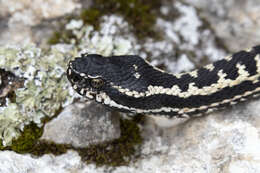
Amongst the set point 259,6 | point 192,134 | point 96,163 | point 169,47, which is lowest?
point 96,163

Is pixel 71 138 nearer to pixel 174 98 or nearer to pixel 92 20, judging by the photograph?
pixel 174 98

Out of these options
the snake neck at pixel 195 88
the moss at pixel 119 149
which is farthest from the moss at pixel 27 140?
the snake neck at pixel 195 88

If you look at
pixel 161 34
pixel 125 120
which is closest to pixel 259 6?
pixel 161 34

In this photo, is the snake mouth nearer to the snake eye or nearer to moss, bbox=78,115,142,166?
the snake eye

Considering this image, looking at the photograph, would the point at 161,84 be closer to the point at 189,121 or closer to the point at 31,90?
the point at 189,121

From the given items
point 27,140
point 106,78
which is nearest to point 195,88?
point 106,78

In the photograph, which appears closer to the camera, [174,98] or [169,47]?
[174,98]

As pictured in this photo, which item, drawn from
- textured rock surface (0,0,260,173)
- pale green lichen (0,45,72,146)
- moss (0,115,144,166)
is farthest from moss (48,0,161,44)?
moss (0,115,144,166)
